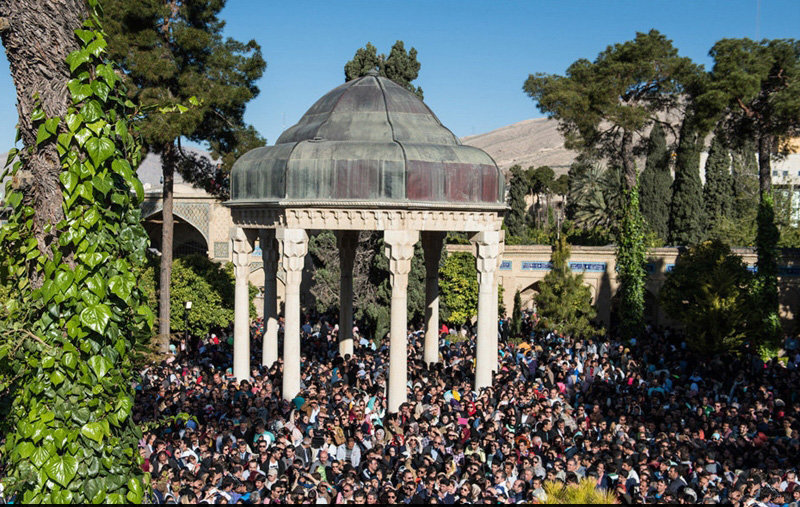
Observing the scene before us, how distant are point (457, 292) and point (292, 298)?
14268mm

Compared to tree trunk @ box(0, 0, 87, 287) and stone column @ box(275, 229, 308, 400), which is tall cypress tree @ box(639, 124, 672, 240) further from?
tree trunk @ box(0, 0, 87, 287)

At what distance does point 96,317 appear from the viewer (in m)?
6.00

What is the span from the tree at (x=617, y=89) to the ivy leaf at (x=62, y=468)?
2814 cm

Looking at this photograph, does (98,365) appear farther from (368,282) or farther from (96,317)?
(368,282)

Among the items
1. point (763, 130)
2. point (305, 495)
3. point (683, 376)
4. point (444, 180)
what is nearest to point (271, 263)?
point (444, 180)

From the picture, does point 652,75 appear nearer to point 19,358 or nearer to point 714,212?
point 714,212

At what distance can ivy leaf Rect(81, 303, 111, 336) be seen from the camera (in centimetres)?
596

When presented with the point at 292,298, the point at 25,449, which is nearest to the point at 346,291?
the point at 292,298

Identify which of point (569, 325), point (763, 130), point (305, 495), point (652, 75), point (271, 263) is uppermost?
point (652, 75)

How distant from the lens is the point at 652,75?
110 feet

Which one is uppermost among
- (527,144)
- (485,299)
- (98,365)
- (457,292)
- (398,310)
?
(527,144)

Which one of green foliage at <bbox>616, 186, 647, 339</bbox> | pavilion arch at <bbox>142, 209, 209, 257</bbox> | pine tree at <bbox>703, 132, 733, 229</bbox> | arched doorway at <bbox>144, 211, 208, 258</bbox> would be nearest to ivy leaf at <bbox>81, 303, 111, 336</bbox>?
green foliage at <bbox>616, 186, 647, 339</bbox>

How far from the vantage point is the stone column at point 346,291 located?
65.4 feet

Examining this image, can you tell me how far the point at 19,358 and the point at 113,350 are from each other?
69 cm
